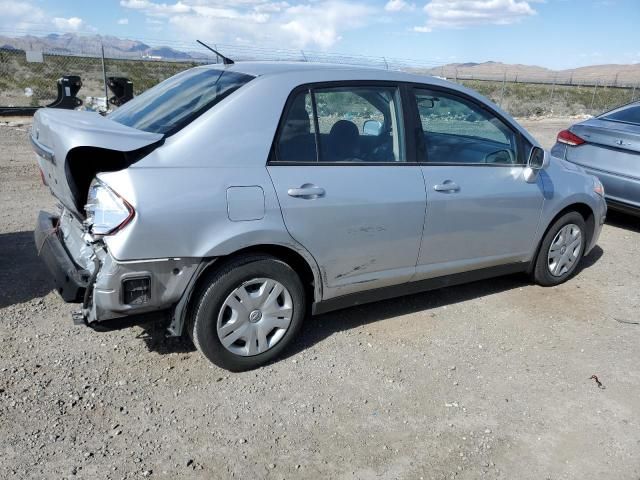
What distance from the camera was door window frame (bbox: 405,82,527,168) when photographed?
3.98m

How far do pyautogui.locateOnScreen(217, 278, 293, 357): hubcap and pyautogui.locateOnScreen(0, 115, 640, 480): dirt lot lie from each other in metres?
0.21

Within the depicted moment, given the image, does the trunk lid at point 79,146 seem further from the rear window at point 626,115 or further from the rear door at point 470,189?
the rear window at point 626,115

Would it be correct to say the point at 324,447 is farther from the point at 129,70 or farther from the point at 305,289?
the point at 129,70

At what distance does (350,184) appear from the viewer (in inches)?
142

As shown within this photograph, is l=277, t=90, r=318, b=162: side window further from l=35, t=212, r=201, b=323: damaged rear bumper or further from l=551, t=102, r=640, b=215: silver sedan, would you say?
l=551, t=102, r=640, b=215: silver sedan

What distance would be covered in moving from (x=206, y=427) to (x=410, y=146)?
2.21 m

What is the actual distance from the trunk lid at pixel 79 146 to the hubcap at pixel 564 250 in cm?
353

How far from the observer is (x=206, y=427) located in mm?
3090

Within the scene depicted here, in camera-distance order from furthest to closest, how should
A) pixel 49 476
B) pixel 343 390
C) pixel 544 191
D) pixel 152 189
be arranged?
1. pixel 544 191
2. pixel 343 390
3. pixel 152 189
4. pixel 49 476

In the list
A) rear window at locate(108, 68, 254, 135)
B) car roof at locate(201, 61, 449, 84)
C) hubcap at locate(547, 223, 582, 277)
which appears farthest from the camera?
hubcap at locate(547, 223, 582, 277)

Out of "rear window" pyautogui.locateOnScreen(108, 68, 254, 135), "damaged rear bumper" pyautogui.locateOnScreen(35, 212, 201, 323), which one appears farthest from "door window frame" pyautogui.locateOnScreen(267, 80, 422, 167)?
"damaged rear bumper" pyautogui.locateOnScreen(35, 212, 201, 323)

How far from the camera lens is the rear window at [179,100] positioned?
338 centimetres

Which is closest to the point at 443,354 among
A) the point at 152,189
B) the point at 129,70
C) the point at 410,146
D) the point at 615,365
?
the point at 615,365

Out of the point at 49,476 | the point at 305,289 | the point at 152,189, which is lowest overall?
the point at 49,476
